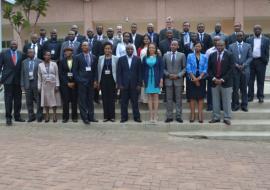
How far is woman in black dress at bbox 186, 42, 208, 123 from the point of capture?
10.5m

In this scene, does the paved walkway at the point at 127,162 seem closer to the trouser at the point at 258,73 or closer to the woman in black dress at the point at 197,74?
the woman in black dress at the point at 197,74

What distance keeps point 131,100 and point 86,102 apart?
119 centimetres

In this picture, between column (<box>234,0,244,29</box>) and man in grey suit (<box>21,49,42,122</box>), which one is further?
column (<box>234,0,244,29</box>)

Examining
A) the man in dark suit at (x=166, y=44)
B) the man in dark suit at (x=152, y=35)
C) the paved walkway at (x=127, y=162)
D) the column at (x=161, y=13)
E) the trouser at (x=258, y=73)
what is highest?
the column at (x=161, y=13)

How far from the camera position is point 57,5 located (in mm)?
23391

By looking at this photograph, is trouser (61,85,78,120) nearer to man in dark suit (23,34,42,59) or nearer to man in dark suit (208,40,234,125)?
man in dark suit (23,34,42,59)

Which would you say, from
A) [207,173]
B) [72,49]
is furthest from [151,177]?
[72,49]

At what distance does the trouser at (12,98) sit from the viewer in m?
11.4

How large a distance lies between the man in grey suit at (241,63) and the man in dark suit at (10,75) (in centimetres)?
577

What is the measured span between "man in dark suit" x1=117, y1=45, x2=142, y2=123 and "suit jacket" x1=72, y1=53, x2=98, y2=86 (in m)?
0.69

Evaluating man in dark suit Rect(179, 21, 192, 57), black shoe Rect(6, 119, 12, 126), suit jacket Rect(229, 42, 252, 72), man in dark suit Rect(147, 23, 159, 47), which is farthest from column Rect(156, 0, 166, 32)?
black shoe Rect(6, 119, 12, 126)

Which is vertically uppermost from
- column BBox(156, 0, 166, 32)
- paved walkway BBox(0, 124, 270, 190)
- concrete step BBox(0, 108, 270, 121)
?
column BBox(156, 0, 166, 32)

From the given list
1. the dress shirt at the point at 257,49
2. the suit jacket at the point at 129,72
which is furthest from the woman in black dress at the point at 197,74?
the dress shirt at the point at 257,49

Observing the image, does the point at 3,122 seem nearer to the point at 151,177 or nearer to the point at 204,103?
the point at 204,103
